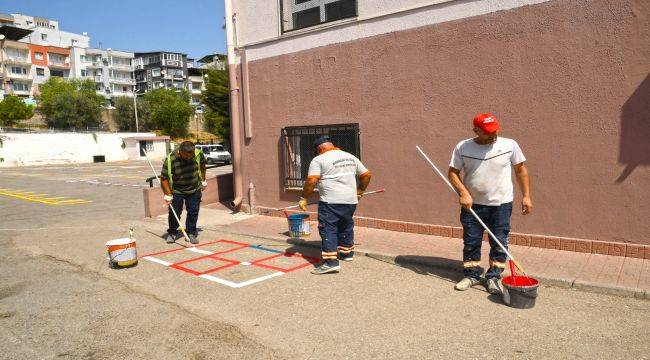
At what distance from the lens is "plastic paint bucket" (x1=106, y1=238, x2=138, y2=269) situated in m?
6.21

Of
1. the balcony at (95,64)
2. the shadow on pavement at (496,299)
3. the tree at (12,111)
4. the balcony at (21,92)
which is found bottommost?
the shadow on pavement at (496,299)

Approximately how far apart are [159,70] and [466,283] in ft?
325

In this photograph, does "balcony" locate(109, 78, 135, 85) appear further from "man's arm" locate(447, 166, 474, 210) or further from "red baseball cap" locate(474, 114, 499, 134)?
"red baseball cap" locate(474, 114, 499, 134)

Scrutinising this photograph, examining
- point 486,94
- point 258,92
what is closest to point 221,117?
point 258,92

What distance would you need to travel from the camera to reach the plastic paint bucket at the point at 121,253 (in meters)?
6.21

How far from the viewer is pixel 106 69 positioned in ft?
290

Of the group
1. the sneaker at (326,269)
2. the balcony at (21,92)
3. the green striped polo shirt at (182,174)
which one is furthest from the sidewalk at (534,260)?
the balcony at (21,92)

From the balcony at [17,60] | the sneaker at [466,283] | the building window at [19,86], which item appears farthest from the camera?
the building window at [19,86]

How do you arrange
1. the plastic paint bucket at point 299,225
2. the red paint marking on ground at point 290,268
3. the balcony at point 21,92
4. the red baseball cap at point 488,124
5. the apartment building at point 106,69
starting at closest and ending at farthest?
1. the red baseball cap at point 488,124
2. the red paint marking on ground at point 290,268
3. the plastic paint bucket at point 299,225
4. the balcony at point 21,92
5. the apartment building at point 106,69

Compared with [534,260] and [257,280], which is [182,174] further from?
[534,260]

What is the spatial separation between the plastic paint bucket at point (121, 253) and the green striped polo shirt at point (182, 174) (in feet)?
4.90

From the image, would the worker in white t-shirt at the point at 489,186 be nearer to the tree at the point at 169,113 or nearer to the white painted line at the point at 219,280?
the white painted line at the point at 219,280

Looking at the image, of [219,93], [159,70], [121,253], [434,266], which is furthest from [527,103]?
[159,70]

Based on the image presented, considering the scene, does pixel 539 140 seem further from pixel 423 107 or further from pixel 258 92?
pixel 258 92
